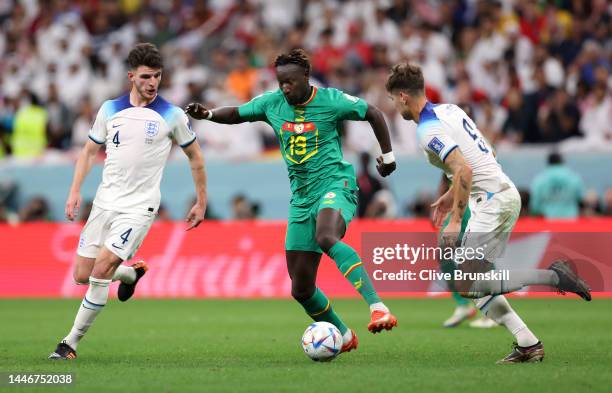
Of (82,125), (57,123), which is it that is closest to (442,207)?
(82,125)

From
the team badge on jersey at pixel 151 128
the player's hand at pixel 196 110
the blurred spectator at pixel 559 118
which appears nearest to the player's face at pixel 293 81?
the player's hand at pixel 196 110

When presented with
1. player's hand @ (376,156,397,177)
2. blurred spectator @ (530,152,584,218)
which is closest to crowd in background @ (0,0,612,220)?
blurred spectator @ (530,152,584,218)

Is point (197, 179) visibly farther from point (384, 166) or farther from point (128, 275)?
point (384, 166)

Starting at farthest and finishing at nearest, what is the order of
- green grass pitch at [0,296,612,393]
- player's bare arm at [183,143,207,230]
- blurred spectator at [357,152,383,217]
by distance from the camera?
blurred spectator at [357,152,383,217] → player's bare arm at [183,143,207,230] → green grass pitch at [0,296,612,393]

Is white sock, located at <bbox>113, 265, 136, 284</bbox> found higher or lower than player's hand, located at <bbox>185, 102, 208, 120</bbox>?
lower

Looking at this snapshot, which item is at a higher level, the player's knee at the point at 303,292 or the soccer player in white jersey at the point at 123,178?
the soccer player in white jersey at the point at 123,178

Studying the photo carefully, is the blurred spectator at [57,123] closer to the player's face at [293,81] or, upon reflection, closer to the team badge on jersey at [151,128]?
the team badge on jersey at [151,128]

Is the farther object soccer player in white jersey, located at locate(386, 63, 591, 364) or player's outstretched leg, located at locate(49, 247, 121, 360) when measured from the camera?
player's outstretched leg, located at locate(49, 247, 121, 360)

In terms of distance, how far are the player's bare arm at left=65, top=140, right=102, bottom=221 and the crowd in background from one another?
10460 mm

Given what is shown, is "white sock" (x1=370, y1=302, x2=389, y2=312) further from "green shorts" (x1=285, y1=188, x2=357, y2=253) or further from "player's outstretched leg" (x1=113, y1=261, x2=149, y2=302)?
"player's outstretched leg" (x1=113, y1=261, x2=149, y2=302)

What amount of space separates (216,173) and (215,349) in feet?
34.7

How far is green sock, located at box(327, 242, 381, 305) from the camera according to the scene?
9.21 metres

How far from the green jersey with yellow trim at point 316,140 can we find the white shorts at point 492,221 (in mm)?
1165

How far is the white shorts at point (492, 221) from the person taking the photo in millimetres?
9477
